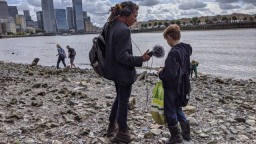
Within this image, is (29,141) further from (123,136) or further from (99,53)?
(99,53)

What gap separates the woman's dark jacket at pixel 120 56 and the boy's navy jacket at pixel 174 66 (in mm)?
474

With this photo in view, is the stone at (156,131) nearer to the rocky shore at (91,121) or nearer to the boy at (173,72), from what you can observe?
the rocky shore at (91,121)

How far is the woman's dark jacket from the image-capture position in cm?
332

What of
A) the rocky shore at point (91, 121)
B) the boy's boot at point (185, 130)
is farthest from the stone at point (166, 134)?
the boy's boot at point (185, 130)

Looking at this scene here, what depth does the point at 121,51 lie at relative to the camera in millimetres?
3311

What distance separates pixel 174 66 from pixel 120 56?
923 mm

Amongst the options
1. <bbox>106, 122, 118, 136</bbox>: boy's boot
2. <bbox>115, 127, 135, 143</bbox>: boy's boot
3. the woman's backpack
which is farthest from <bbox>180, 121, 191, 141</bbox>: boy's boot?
the woman's backpack

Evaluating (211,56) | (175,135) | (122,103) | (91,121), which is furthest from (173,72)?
(211,56)

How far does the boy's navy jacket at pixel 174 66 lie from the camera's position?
11.3ft

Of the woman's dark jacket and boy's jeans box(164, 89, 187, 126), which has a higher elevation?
the woman's dark jacket

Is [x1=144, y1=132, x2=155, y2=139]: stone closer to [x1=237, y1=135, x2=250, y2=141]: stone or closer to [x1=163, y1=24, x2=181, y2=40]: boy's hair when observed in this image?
[x1=237, y1=135, x2=250, y2=141]: stone

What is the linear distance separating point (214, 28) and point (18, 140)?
17212 centimetres

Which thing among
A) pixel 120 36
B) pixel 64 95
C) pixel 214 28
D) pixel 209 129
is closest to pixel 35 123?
pixel 64 95

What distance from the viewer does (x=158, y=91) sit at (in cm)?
384
